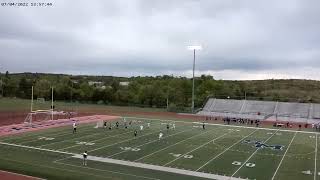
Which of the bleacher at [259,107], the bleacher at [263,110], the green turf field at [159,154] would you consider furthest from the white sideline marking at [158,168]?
the bleacher at [259,107]

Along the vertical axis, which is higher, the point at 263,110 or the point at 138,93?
the point at 138,93

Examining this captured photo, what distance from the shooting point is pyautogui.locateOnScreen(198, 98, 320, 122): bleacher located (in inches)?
2672

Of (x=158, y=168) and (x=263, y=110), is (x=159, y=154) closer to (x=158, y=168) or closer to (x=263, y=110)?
(x=158, y=168)

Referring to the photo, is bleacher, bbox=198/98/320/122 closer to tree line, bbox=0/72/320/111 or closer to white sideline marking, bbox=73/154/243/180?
tree line, bbox=0/72/320/111

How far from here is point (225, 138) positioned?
41.2m

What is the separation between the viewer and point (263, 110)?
74062 millimetres

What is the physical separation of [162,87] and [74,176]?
7282 centimetres

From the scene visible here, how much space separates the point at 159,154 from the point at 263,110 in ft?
153

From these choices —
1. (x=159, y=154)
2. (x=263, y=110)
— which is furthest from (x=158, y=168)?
(x=263, y=110)

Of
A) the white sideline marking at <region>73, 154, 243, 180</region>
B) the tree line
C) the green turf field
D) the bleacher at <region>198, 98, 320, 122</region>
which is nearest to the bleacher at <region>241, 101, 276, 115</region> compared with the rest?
the bleacher at <region>198, 98, 320, 122</region>

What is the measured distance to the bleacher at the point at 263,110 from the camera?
223 ft

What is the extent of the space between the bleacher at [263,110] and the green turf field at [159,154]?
22356 millimetres

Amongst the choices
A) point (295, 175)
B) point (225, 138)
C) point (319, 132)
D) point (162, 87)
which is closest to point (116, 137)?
point (225, 138)

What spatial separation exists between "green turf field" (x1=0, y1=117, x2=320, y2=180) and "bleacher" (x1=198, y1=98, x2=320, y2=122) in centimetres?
2236
